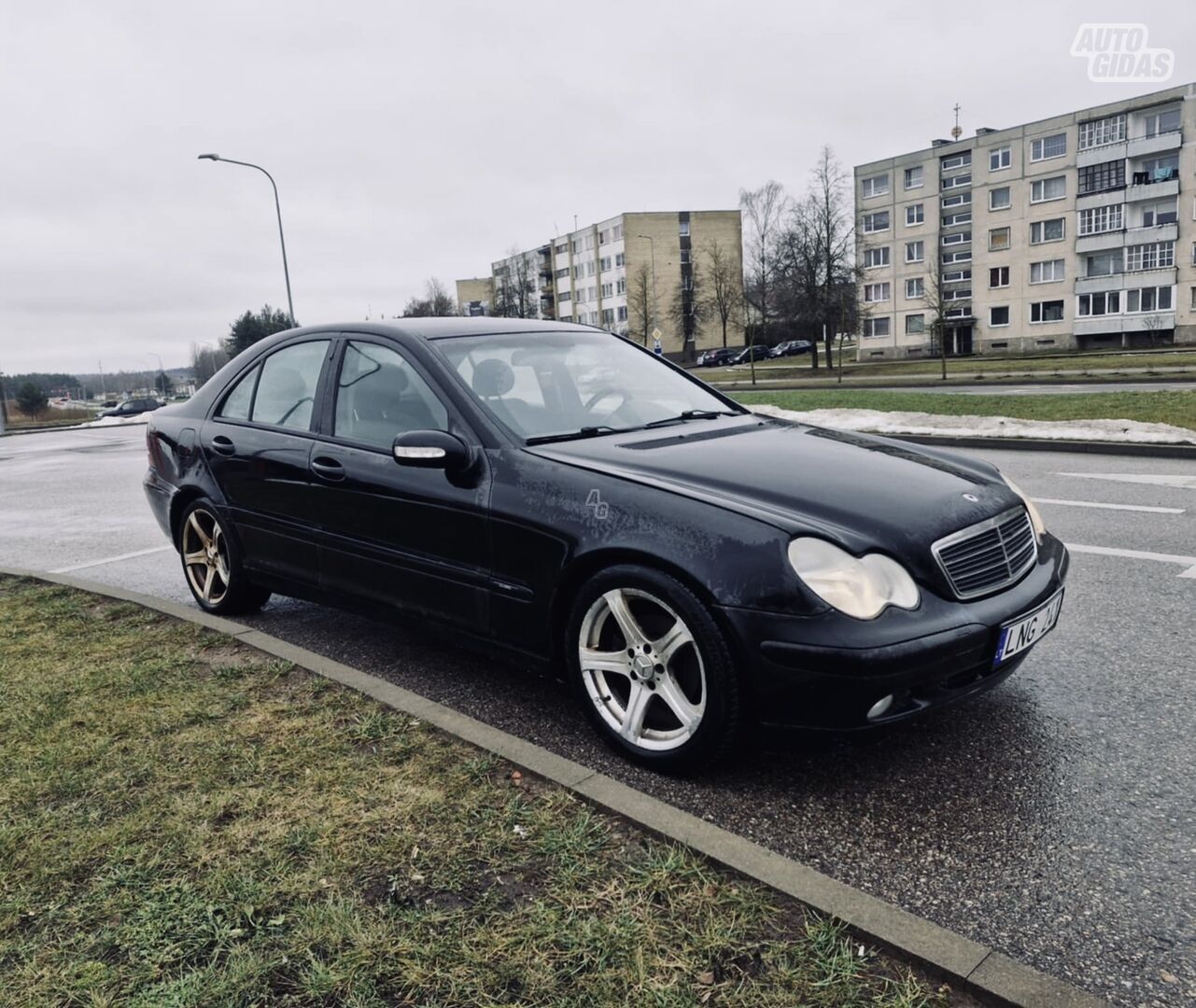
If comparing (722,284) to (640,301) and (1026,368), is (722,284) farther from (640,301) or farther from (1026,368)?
(1026,368)

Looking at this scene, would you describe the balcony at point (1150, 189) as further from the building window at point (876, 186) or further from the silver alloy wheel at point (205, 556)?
the silver alloy wheel at point (205, 556)

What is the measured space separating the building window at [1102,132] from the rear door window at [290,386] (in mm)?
63905


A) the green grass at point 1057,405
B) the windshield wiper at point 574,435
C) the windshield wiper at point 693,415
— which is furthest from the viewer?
the green grass at point 1057,405

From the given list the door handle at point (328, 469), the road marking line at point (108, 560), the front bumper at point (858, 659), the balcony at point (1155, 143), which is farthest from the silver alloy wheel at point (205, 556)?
the balcony at point (1155, 143)

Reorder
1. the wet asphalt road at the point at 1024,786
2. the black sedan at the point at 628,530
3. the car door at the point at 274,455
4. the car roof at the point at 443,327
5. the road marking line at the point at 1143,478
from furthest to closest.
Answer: the road marking line at the point at 1143,478 → the car door at the point at 274,455 → the car roof at the point at 443,327 → the black sedan at the point at 628,530 → the wet asphalt road at the point at 1024,786

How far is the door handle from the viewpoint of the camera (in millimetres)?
4219

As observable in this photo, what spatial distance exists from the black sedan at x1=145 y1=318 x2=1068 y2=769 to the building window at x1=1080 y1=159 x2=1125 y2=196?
205 feet

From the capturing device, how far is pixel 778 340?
8306 centimetres

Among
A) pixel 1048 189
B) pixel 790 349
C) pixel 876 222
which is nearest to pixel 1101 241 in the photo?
pixel 1048 189

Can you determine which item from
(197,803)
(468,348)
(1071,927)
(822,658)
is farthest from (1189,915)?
(468,348)

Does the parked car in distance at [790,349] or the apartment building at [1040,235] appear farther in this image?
the parked car in distance at [790,349]

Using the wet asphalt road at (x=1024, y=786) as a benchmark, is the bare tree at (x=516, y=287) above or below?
above

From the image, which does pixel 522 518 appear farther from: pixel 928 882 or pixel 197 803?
pixel 928 882

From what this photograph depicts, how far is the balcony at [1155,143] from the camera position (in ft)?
176
